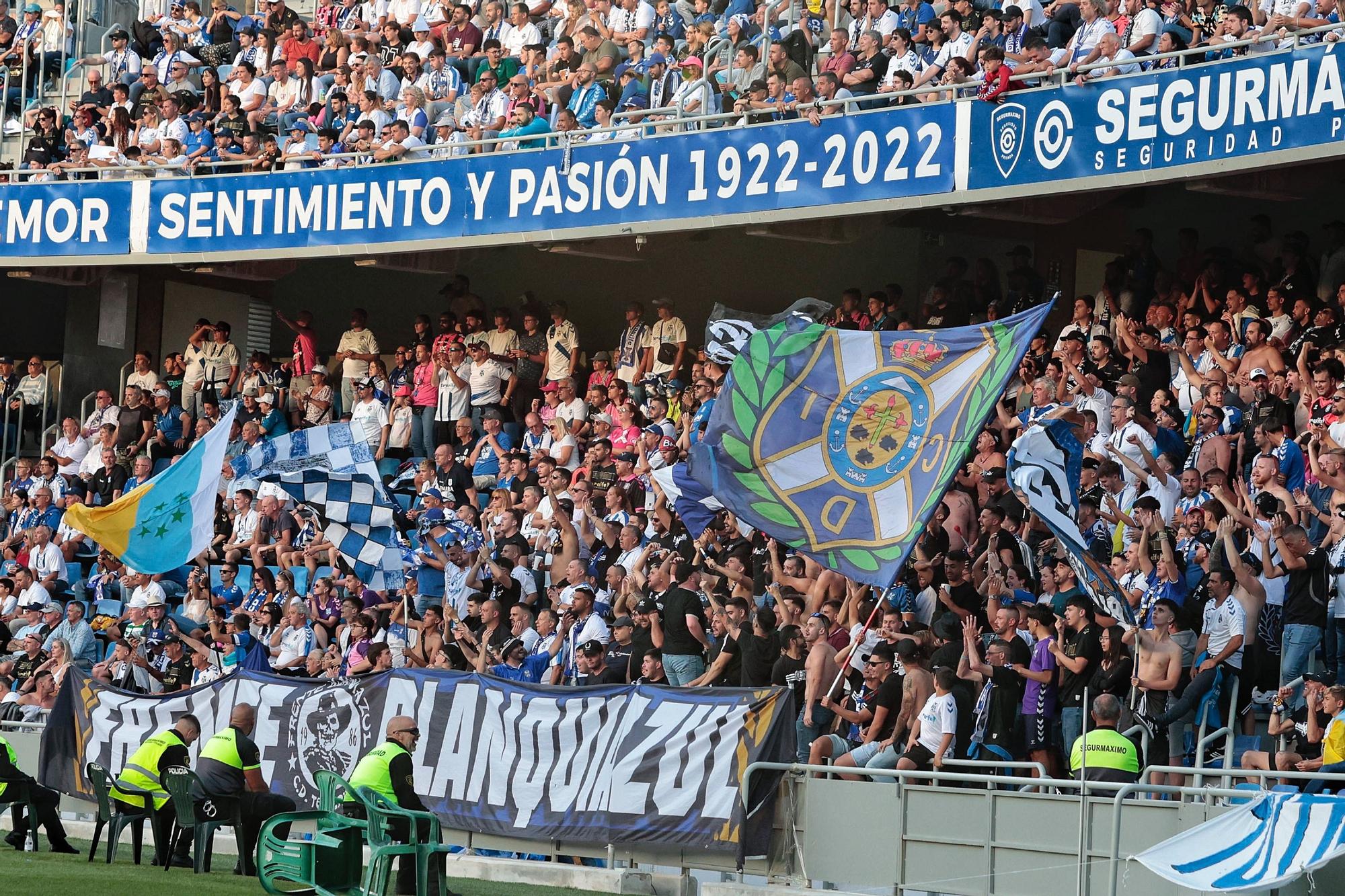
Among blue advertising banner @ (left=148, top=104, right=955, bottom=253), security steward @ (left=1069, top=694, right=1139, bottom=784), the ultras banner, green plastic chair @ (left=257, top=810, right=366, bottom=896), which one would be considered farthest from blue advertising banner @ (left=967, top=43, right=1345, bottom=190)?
green plastic chair @ (left=257, top=810, right=366, bottom=896)

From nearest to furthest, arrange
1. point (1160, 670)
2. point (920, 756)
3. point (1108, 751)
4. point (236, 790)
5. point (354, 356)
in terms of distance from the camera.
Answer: point (1108, 751) → point (920, 756) → point (1160, 670) → point (236, 790) → point (354, 356)

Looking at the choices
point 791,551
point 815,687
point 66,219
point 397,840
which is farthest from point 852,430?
point 66,219

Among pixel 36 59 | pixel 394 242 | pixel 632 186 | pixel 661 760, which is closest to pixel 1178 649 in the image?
pixel 661 760

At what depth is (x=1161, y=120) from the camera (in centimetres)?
1620

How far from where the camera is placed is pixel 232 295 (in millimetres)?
25375

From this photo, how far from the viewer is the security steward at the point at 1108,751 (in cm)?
1169

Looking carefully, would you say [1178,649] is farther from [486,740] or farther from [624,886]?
[486,740]

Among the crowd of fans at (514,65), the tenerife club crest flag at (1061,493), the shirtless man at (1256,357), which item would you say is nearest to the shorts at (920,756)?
the tenerife club crest flag at (1061,493)

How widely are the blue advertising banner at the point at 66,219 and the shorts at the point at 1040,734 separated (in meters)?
13.3

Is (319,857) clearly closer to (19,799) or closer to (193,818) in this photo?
A: (193,818)

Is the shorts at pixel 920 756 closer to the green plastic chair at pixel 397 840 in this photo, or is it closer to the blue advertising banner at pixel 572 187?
the green plastic chair at pixel 397 840

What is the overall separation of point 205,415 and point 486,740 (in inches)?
386

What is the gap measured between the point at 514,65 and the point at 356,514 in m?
6.68

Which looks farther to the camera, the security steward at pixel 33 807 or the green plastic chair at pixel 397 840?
the security steward at pixel 33 807
